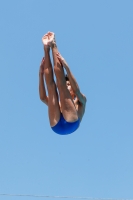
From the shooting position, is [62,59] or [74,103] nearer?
[62,59]

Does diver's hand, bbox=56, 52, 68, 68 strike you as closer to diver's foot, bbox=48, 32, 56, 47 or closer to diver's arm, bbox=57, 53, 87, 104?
diver's arm, bbox=57, 53, 87, 104

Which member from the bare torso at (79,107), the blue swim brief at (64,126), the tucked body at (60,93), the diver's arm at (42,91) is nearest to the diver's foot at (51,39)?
the tucked body at (60,93)

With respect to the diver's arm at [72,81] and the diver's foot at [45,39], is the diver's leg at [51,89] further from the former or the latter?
the diver's arm at [72,81]

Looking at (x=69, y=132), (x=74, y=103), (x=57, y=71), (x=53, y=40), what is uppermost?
(x=53, y=40)

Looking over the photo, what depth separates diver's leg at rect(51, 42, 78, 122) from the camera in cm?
612

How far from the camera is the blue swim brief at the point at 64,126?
640 cm

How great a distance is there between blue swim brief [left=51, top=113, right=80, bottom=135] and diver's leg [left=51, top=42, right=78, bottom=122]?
89 mm

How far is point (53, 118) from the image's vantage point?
6410 millimetres

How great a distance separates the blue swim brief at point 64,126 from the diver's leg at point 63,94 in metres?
0.09

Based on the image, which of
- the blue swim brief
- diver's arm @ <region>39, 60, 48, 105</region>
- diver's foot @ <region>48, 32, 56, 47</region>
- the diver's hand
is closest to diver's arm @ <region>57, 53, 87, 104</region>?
the diver's hand

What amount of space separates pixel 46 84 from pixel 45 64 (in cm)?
35

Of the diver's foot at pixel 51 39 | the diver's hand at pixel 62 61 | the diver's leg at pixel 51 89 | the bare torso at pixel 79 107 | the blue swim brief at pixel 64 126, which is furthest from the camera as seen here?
the bare torso at pixel 79 107

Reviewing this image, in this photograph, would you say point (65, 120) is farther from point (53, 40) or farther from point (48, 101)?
point (53, 40)

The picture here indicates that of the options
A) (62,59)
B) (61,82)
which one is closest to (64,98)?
(61,82)
